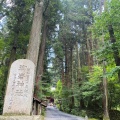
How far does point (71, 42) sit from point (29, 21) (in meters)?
9.78

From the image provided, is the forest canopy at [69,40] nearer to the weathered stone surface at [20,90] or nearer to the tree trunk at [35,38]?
the tree trunk at [35,38]

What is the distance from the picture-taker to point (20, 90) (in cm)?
541

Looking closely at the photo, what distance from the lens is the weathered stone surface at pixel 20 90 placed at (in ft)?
17.4

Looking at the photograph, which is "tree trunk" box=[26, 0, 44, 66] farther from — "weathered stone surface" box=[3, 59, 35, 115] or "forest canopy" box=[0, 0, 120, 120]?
"weathered stone surface" box=[3, 59, 35, 115]

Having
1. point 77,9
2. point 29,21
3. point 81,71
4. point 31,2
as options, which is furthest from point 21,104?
point 81,71

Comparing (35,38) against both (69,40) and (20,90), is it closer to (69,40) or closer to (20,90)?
(20,90)

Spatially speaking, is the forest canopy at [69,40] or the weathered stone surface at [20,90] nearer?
the weathered stone surface at [20,90]

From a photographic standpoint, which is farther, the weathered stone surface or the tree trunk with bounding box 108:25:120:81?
the tree trunk with bounding box 108:25:120:81

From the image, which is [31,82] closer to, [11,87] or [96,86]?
[11,87]

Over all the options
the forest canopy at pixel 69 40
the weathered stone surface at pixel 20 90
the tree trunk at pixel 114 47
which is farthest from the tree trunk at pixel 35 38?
the tree trunk at pixel 114 47

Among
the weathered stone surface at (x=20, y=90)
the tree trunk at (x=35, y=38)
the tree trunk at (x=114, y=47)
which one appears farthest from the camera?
the tree trunk at (x=114, y=47)

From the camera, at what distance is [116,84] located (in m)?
15.3

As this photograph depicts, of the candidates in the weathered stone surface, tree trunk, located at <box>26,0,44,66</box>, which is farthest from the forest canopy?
the weathered stone surface

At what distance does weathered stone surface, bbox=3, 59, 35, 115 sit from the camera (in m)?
5.29
